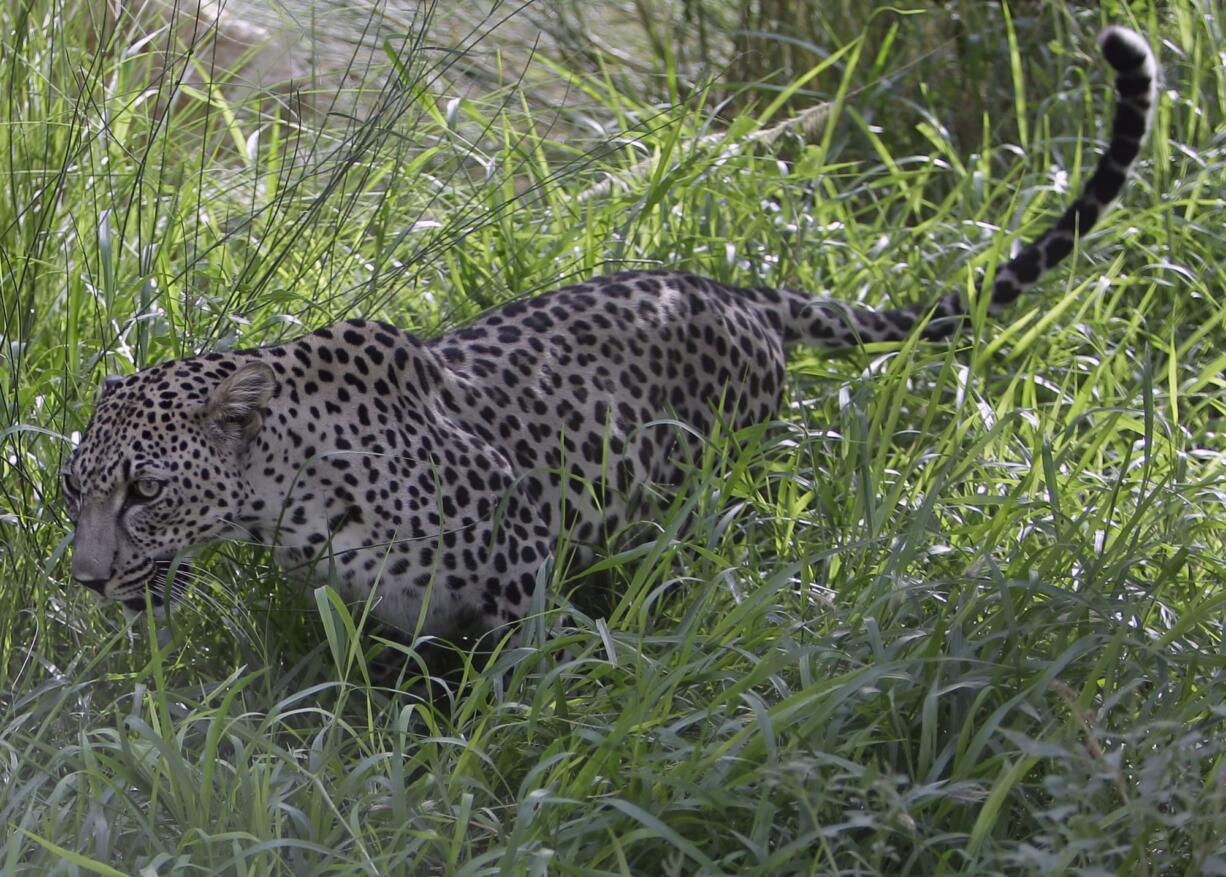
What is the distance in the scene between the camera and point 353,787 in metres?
3.26

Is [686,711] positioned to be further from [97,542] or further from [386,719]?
[97,542]

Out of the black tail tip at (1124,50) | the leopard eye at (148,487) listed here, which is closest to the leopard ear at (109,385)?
the leopard eye at (148,487)

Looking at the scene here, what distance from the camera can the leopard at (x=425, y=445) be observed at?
373 cm

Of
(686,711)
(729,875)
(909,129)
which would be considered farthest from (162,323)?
(909,129)

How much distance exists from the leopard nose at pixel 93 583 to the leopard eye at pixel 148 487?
199 millimetres

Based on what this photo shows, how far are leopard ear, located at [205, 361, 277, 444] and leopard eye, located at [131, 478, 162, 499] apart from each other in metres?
0.17

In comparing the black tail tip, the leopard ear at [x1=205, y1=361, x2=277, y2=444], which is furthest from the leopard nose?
the black tail tip

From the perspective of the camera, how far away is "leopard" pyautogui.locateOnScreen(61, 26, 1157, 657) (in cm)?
373

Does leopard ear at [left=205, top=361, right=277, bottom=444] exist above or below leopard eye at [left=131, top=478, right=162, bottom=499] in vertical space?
above

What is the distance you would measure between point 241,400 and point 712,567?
117cm

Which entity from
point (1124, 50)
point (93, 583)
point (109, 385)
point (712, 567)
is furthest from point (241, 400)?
point (1124, 50)

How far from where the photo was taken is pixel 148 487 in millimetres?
3697

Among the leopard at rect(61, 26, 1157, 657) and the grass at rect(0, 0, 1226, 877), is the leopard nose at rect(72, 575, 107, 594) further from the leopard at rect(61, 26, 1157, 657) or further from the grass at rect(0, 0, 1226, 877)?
the grass at rect(0, 0, 1226, 877)

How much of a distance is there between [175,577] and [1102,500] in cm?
227
